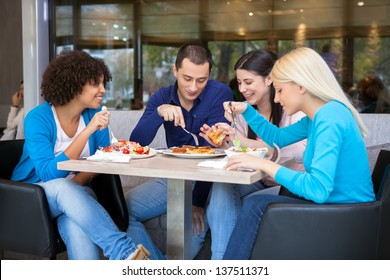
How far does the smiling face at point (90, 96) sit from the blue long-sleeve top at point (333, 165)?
1.05 metres

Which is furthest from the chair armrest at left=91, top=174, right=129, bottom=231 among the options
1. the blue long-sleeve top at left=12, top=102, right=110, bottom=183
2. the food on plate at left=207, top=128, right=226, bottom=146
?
the food on plate at left=207, top=128, right=226, bottom=146

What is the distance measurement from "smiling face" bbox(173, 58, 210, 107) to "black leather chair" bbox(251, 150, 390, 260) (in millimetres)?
1020

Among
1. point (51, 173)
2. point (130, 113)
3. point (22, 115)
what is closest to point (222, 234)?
point (51, 173)

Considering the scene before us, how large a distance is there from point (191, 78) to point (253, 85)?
1.03 feet

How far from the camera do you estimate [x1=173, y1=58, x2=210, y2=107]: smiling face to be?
2697mm

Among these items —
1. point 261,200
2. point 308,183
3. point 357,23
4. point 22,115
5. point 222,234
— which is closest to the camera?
point 308,183

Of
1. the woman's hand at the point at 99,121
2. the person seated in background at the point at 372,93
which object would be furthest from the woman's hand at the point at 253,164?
the person seated in background at the point at 372,93

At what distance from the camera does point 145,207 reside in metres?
2.70

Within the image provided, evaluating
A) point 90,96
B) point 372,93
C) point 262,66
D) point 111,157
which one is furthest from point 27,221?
point 372,93

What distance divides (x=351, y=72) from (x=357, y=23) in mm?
723

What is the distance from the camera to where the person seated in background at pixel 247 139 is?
91.1 inches

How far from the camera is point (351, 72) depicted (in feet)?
26.6

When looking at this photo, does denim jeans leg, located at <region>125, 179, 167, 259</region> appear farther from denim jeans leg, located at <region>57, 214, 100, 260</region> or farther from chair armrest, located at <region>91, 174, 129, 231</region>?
denim jeans leg, located at <region>57, 214, 100, 260</region>
